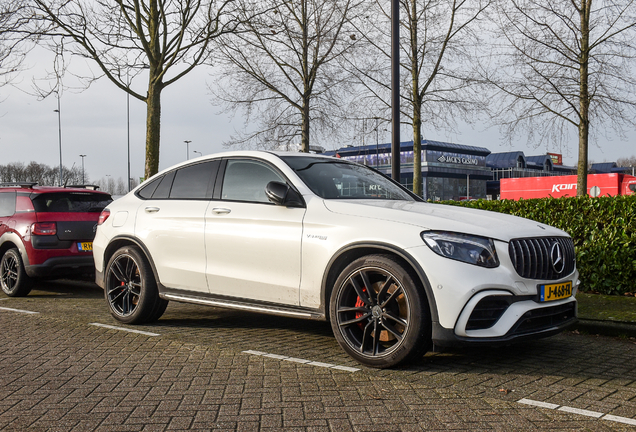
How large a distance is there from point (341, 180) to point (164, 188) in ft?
6.76

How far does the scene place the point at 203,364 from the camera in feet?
16.0

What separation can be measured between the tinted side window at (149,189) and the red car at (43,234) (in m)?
2.66

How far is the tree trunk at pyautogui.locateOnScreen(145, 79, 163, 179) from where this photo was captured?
13.5 metres

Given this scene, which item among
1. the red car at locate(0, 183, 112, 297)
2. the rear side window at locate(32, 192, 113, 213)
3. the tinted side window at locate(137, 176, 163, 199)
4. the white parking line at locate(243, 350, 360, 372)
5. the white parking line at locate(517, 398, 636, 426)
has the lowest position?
the white parking line at locate(517, 398, 636, 426)

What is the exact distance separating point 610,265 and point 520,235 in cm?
437

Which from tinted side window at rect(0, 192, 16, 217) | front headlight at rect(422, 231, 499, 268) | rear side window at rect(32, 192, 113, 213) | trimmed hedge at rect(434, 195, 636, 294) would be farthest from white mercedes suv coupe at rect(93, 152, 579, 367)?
tinted side window at rect(0, 192, 16, 217)

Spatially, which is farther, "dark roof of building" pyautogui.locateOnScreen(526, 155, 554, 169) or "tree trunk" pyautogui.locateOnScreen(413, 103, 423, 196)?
"dark roof of building" pyautogui.locateOnScreen(526, 155, 554, 169)

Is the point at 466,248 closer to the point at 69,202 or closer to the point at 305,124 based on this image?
the point at 69,202

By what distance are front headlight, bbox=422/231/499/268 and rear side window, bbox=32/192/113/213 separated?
667 cm

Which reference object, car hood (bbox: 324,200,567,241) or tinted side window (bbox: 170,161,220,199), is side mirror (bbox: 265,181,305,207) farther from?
tinted side window (bbox: 170,161,220,199)

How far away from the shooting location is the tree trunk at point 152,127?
1352cm

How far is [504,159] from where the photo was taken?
322 ft

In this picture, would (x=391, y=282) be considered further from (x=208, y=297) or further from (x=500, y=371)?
(x=208, y=297)

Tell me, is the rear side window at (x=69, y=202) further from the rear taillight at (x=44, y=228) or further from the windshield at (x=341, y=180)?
the windshield at (x=341, y=180)
